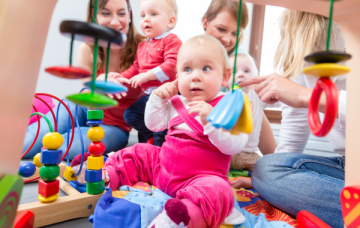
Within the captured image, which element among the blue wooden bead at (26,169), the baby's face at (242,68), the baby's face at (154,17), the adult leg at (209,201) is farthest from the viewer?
the baby's face at (154,17)

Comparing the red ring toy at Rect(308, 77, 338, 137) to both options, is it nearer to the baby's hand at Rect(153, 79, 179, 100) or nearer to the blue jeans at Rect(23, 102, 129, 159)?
the baby's hand at Rect(153, 79, 179, 100)

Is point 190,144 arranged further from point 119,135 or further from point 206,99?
point 119,135

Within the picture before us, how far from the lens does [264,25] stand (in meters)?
2.47

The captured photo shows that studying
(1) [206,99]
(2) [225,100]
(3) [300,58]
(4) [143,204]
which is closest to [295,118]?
(3) [300,58]

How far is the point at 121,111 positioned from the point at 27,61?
3.47 ft

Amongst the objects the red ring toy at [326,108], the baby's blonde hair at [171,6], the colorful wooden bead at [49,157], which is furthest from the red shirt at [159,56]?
the red ring toy at [326,108]

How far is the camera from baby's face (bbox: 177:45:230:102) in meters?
0.70

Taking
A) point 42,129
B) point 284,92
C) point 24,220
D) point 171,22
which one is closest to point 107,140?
point 42,129

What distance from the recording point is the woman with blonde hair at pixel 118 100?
1183mm

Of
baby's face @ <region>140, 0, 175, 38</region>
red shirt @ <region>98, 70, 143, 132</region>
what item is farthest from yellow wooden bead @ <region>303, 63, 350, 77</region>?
red shirt @ <region>98, 70, 143, 132</region>

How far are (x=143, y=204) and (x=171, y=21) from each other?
959 millimetres

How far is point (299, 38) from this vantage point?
0.82 metres

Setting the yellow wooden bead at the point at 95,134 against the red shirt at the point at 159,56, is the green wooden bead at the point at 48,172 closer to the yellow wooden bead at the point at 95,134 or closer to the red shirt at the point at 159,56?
the yellow wooden bead at the point at 95,134

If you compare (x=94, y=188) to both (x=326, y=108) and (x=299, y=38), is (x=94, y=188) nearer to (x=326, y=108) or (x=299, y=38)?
(x=326, y=108)
